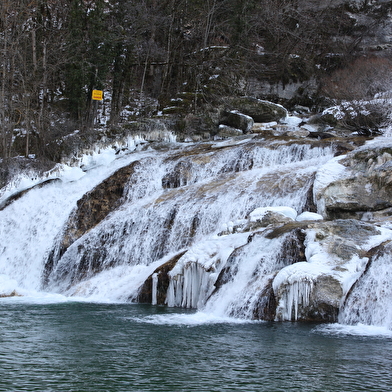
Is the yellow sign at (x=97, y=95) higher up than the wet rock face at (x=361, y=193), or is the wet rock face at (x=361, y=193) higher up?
the yellow sign at (x=97, y=95)

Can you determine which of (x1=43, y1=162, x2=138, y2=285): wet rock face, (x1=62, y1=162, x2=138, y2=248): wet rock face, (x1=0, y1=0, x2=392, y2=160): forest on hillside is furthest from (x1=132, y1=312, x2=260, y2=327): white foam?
(x1=0, y1=0, x2=392, y2=160): forest on hillside

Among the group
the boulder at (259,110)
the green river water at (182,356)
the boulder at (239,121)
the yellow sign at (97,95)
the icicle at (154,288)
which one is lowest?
the green river water at (182,356)

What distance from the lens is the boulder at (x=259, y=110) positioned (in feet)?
78.1

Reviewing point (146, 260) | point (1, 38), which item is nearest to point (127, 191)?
point (146, 260)

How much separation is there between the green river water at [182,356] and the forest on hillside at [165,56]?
14990 millimetres

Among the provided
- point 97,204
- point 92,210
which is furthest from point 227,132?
point 92,210

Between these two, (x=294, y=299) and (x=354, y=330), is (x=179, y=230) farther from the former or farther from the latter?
(x=354, y=330)

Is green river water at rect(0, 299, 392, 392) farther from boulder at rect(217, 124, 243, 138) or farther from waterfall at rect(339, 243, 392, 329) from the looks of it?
boulder at rect(217, 124, 243, 138)

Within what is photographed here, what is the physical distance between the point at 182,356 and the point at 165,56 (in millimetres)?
25709

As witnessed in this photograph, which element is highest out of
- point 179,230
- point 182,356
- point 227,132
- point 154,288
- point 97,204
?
point 227,132

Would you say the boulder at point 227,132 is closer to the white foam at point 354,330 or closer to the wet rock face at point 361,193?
the wet rock face at point 361,193

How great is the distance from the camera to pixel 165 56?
3009 centimetres

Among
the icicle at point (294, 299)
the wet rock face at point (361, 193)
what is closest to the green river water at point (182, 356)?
the icicle at point (294, 299)

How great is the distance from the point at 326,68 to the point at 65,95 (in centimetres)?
1533
